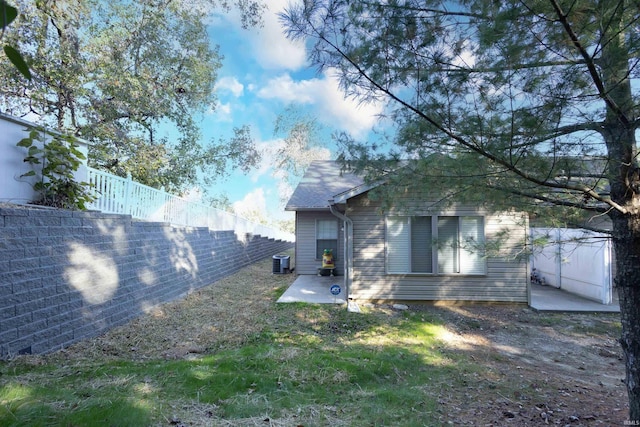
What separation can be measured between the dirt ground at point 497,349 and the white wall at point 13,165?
2.17 m

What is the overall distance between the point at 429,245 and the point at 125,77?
10.3 meters

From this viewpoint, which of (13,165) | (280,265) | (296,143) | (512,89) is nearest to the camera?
(512,89)

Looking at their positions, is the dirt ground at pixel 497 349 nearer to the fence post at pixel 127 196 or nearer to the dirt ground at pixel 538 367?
the dirt ground at pixel 538 367

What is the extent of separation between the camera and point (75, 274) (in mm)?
4578

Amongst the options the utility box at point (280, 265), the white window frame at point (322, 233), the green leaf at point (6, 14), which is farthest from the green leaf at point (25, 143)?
the utility box at point (280, 265)

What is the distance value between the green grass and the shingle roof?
221 inches

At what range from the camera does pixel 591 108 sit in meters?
2.53

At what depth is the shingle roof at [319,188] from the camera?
10156 mm

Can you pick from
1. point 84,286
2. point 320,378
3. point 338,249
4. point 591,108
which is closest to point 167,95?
point 338,249

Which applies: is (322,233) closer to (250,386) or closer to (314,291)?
(314,291)

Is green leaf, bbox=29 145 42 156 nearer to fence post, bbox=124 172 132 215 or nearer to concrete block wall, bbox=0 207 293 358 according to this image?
concrete block wall, bbox=0 207 293 358

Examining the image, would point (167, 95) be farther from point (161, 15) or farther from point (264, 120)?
point (264, 120)

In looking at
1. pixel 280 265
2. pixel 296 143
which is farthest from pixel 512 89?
pixel 296 143

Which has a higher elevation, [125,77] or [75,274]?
[125,77]
